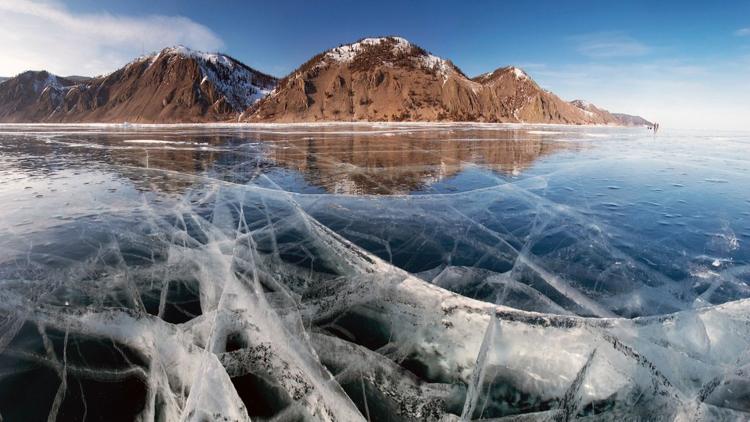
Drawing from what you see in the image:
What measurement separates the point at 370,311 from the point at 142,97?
220m

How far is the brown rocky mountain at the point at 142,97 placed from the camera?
171250mm

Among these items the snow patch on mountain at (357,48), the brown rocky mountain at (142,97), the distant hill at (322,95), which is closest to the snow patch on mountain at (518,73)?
the distant hill at (322,95)

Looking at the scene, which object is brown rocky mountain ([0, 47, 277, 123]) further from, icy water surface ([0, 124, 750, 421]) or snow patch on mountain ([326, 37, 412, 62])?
icy water surface ([0, 124, 750, 421])

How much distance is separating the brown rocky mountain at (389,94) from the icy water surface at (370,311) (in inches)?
5251

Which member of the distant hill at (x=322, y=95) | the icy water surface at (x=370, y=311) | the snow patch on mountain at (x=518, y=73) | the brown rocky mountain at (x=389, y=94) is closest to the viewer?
the icy water surface at (x=370, y=311)

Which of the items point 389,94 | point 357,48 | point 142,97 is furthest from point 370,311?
point 142,97

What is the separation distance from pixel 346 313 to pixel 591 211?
654cm

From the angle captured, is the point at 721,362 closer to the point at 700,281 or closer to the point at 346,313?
the point at 700,281

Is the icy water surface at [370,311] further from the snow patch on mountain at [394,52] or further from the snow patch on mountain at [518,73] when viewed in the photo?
the snow patch on mountain at [518,73]

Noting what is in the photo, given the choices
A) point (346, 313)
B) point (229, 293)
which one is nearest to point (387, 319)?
point (346, 313)

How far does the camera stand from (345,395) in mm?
2766

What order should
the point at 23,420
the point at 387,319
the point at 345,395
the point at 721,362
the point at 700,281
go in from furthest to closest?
the point at 700,281
the point at 387,319
the point at 721,362
the point at 345,395
the point at 23,420

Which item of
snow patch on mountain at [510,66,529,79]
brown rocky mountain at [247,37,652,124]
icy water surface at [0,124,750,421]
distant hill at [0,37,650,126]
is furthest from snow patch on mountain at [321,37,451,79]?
icy water surface at [0,124,750,421]

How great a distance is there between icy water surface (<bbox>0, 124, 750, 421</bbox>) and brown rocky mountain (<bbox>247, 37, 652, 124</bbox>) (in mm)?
133366
